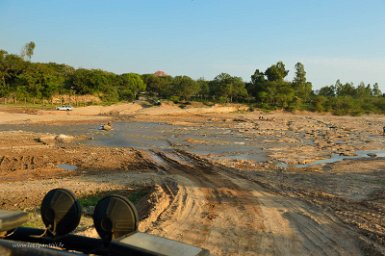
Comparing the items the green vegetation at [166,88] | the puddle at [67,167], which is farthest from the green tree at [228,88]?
the puddle at [67,167]

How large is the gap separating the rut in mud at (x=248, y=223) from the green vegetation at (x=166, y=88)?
57.5 metres

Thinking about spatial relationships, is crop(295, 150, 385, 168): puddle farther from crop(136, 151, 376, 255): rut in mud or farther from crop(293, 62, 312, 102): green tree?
crop(293, 62, 312, 102): green tree

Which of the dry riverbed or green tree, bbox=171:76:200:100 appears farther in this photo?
green tree, bbox=171:76:200:100

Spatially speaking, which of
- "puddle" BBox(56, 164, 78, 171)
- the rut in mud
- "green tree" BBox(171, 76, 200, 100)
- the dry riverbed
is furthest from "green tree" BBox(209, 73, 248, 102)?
the rut in mud

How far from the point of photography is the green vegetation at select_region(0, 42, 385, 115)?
6500 centimetres

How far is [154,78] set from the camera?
9581 cm

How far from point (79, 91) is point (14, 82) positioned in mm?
10852

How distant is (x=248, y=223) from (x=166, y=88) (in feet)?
252

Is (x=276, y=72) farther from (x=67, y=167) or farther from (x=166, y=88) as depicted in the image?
(x=67, y=167)

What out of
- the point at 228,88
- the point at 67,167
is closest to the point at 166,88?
the point at 228,88

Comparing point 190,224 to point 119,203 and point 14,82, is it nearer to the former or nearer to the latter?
point 119,203

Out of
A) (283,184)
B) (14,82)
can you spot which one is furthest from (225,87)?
(283,184)

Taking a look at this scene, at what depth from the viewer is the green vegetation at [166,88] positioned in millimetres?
65000

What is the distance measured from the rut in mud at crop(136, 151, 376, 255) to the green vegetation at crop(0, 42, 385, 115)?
188 ft
